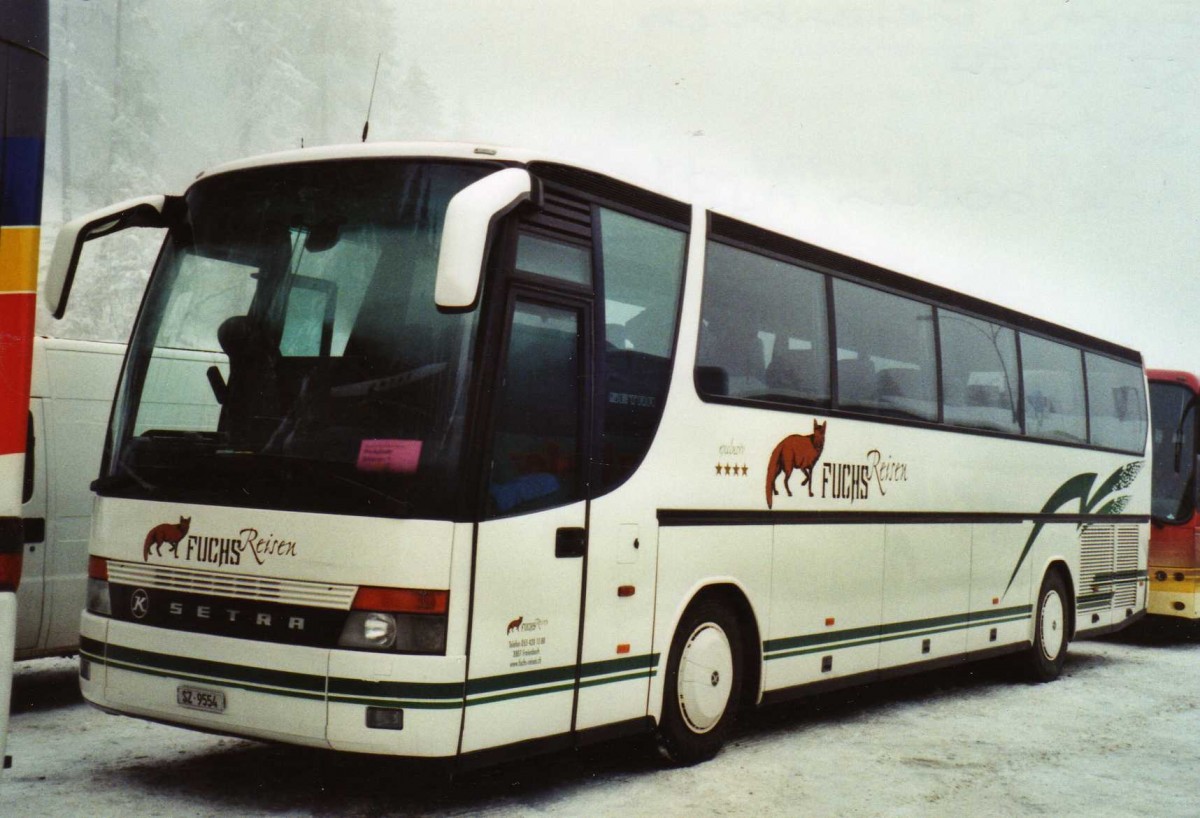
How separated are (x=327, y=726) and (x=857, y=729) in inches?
187

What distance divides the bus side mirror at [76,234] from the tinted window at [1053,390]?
8188 mm

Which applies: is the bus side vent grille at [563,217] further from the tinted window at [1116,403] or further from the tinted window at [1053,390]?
the tinted window at [1116,403]

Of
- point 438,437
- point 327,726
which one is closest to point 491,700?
point 327,726

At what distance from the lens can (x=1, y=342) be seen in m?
4.68

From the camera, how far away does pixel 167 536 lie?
6387 mm

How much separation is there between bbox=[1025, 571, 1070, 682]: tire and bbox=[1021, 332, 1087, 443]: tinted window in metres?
1.44

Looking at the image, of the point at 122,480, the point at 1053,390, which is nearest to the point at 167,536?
the point at 122,480

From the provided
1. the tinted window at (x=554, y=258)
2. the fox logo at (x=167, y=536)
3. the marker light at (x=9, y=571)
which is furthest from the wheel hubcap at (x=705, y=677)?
the marker light at (x=9, y=571)

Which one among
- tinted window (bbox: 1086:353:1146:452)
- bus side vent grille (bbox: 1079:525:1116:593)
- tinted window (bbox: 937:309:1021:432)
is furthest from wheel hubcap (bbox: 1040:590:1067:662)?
tinted window (bbox: 937:309:1021:432)

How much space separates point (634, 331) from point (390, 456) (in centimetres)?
185

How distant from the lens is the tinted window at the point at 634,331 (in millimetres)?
7086

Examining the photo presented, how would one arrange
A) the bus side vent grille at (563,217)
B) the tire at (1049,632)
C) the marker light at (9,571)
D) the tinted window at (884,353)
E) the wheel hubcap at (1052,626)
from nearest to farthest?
the marker light at (9,571) → the bus side vent grille at (563,217) → the tinted window at (884,353) → the tire at (1049,632) → the wheel hubcap at (1052,626)

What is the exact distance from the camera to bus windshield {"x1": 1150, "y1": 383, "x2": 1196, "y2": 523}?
1641cm

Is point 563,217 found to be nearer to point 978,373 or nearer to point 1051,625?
point 978,373
